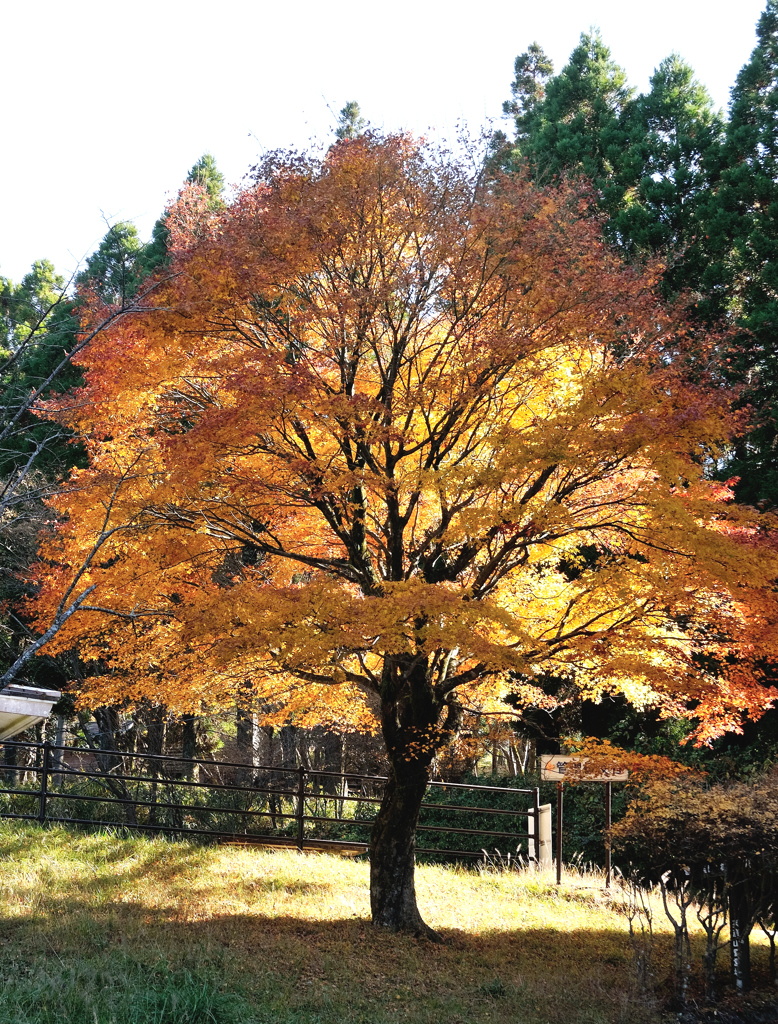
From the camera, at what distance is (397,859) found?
31.9ft

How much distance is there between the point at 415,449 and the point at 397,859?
4.61 m


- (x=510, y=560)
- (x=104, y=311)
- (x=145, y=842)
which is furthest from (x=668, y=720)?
(x=104, y=311)

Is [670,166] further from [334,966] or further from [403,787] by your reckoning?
[334,966]

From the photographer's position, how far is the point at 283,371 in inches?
340

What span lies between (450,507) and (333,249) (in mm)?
3029

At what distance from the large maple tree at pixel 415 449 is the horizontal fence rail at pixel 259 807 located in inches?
116

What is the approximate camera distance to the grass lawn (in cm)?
634

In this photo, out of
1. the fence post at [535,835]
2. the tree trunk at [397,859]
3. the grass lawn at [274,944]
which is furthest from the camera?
the fence post at [535,835]

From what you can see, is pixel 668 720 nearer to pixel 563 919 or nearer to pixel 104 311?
pixel 563 919

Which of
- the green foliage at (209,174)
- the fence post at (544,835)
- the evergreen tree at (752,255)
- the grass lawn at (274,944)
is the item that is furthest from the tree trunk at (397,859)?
the green foliage at (209,174)

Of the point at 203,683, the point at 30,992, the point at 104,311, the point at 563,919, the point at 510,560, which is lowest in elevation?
the point at 563,919

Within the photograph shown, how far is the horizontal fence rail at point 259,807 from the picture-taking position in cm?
1232

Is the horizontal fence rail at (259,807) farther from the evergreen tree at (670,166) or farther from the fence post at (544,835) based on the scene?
the evergreen tree at (670,166)

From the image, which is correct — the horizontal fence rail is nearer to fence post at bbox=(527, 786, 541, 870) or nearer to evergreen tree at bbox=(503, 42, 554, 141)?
fence post at bbox=(527, 786, 541, 870)
